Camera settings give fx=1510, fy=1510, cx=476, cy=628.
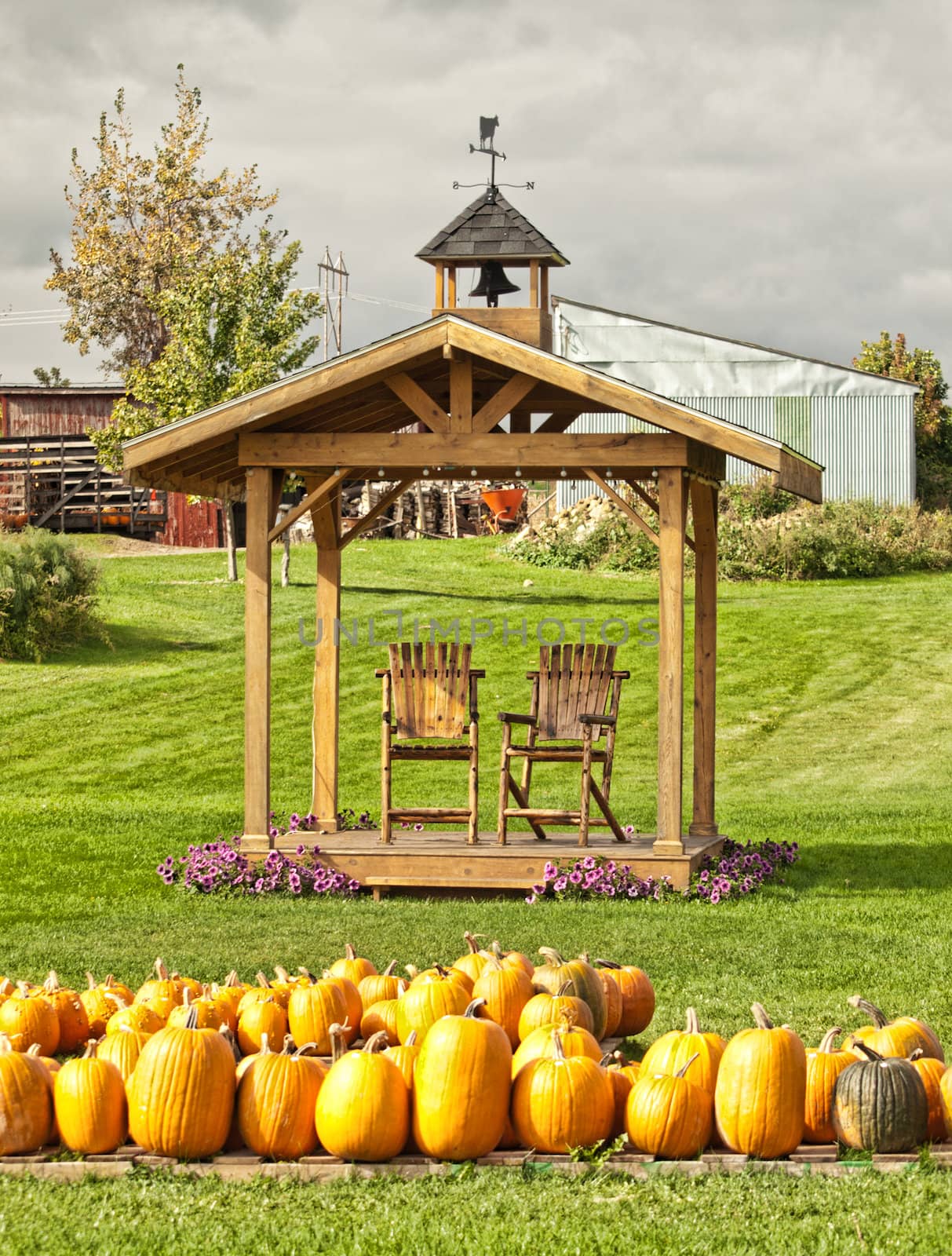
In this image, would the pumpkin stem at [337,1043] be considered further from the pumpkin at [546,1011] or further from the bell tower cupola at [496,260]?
the bell tower cupola at [496,260]

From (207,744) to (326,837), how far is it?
6517 mm

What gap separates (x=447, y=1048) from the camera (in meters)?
3.84

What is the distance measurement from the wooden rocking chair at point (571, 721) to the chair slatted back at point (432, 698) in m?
0.29

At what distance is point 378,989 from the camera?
4.82 m

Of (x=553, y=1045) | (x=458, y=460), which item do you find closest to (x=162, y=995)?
(x=553, y=1045)

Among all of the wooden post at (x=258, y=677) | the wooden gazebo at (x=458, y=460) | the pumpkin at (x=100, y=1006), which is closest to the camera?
the pumpkin at (x=100, y=1006)

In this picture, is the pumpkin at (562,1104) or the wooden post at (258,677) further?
the wooden post at (258,677)

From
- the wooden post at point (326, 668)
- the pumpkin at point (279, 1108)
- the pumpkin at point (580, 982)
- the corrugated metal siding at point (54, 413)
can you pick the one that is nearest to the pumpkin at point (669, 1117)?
the pumpkin at point (580, 982)

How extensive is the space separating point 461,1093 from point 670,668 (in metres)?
4.95

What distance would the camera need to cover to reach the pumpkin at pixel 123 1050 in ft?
13.3

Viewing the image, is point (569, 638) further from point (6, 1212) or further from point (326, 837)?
point (6, 1212)

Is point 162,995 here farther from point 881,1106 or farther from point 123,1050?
point 881,1106

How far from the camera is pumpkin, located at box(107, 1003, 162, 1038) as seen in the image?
4.26 m

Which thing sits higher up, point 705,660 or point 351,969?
point 705,660
